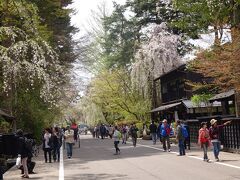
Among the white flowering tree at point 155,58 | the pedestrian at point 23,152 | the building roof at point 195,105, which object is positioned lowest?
the pedestrian at point 23,152

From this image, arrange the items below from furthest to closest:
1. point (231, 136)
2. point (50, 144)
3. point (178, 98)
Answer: point (178, 98), point (50, 144), point (231, 136)

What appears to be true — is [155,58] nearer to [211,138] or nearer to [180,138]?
[180,138]

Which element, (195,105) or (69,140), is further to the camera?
(195,105)

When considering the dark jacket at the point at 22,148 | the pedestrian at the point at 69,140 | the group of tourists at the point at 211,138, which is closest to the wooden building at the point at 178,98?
the pedestrian at the point at 69,140

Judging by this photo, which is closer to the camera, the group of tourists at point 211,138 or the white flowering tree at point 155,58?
the group of tourists at point 211,138

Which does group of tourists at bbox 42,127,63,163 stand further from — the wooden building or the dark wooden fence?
the wooden building

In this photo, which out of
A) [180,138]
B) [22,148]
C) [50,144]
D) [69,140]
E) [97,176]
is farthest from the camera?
[69,140]

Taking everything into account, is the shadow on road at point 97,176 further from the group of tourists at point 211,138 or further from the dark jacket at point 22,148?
the group of tourists at point 211,138

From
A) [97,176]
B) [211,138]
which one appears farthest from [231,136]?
[97,176]

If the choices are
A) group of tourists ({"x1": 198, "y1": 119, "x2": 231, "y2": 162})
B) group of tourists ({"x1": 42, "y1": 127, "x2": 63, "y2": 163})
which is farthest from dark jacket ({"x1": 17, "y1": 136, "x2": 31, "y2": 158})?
group of tourists ({"x1": 198, "y1": 119, "x2": 231, "y2": 162})

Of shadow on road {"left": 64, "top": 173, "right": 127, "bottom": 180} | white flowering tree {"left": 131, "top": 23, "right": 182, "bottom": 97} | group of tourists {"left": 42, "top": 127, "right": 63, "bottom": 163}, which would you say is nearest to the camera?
shadow on road {"left": 64, "top": 173, "right": 127, "bottom": 180}

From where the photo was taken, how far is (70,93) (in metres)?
55.8


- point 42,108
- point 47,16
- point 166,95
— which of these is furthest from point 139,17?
point 47,16

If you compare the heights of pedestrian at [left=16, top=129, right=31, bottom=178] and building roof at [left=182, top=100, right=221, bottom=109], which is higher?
building roof at [left=182, top=100, right=221, bottom=109]
